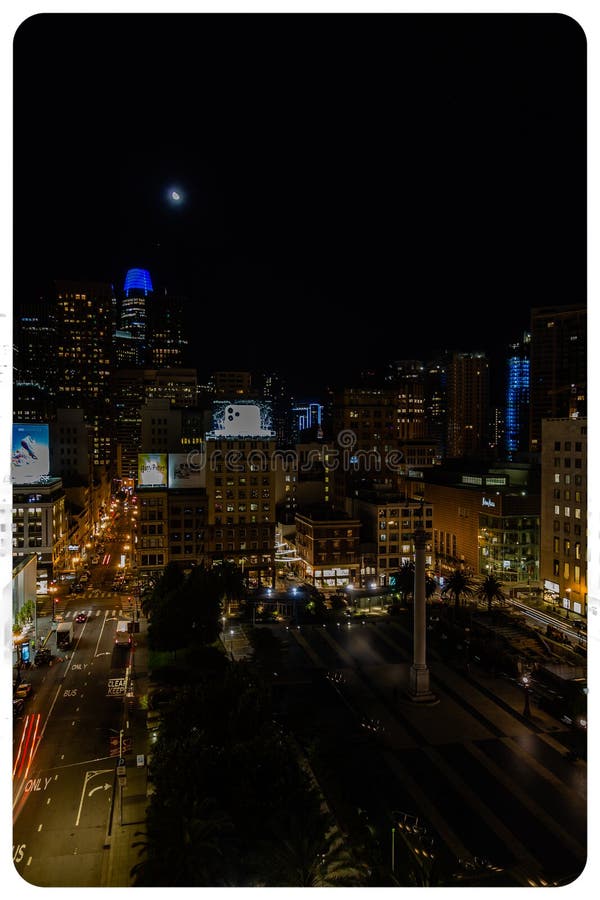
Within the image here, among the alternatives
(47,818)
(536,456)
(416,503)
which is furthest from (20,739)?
(536,456)

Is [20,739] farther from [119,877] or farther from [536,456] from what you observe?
[536,456]

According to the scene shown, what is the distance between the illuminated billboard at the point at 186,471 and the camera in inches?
1745

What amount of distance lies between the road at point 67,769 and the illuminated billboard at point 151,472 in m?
15.5

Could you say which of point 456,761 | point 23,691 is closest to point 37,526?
point 23,691

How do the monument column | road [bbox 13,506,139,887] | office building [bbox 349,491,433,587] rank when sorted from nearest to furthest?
road [bbox 13,506,139,887] → the monument column → office building [bbox 349,491,433,587]

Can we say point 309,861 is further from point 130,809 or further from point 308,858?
point 130,809

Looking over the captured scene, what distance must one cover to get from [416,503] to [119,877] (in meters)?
38.2

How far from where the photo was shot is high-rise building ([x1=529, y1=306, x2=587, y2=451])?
81188 mm

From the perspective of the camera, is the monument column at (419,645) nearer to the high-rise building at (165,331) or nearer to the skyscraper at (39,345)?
the skyscraper at (39,345)

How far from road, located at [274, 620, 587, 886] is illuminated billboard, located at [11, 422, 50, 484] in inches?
973

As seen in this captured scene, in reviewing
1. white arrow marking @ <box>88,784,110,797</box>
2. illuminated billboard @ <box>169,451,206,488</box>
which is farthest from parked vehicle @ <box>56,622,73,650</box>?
illuminated billboard @ <box>169,451,206,488</box>

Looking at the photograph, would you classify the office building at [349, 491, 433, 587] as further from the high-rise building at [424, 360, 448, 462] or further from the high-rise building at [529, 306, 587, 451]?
the high-rise building at [424, 360, 448, 462]

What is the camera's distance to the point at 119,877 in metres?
11.8

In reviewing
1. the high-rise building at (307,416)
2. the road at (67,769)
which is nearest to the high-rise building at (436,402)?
the high-rise building at (307,416)
